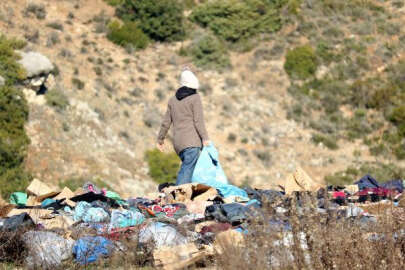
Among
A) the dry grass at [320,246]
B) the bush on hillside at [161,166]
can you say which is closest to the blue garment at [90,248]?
the dry grass at [320,246]

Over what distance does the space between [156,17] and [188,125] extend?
24064 millimetres

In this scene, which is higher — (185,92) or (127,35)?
(185,92)

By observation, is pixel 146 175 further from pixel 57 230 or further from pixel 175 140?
pixel 57 230

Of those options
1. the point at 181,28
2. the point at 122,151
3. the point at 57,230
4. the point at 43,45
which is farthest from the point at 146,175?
the point at 57,230

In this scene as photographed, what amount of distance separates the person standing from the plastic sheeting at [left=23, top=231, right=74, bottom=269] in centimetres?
312

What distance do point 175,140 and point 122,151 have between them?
45.2 ft

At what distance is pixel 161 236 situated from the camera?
5.05 metres

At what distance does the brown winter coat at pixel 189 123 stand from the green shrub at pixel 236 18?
82.7ft

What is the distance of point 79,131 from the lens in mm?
21188

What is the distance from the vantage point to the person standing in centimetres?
800

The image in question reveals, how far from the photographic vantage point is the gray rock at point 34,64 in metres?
20.8

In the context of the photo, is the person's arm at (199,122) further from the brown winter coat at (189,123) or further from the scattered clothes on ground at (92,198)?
the scattered clothes on ground at (92,198)

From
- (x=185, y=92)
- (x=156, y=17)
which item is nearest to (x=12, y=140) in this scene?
(x=185, y=92)

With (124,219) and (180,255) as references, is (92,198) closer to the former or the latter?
(124,219)
